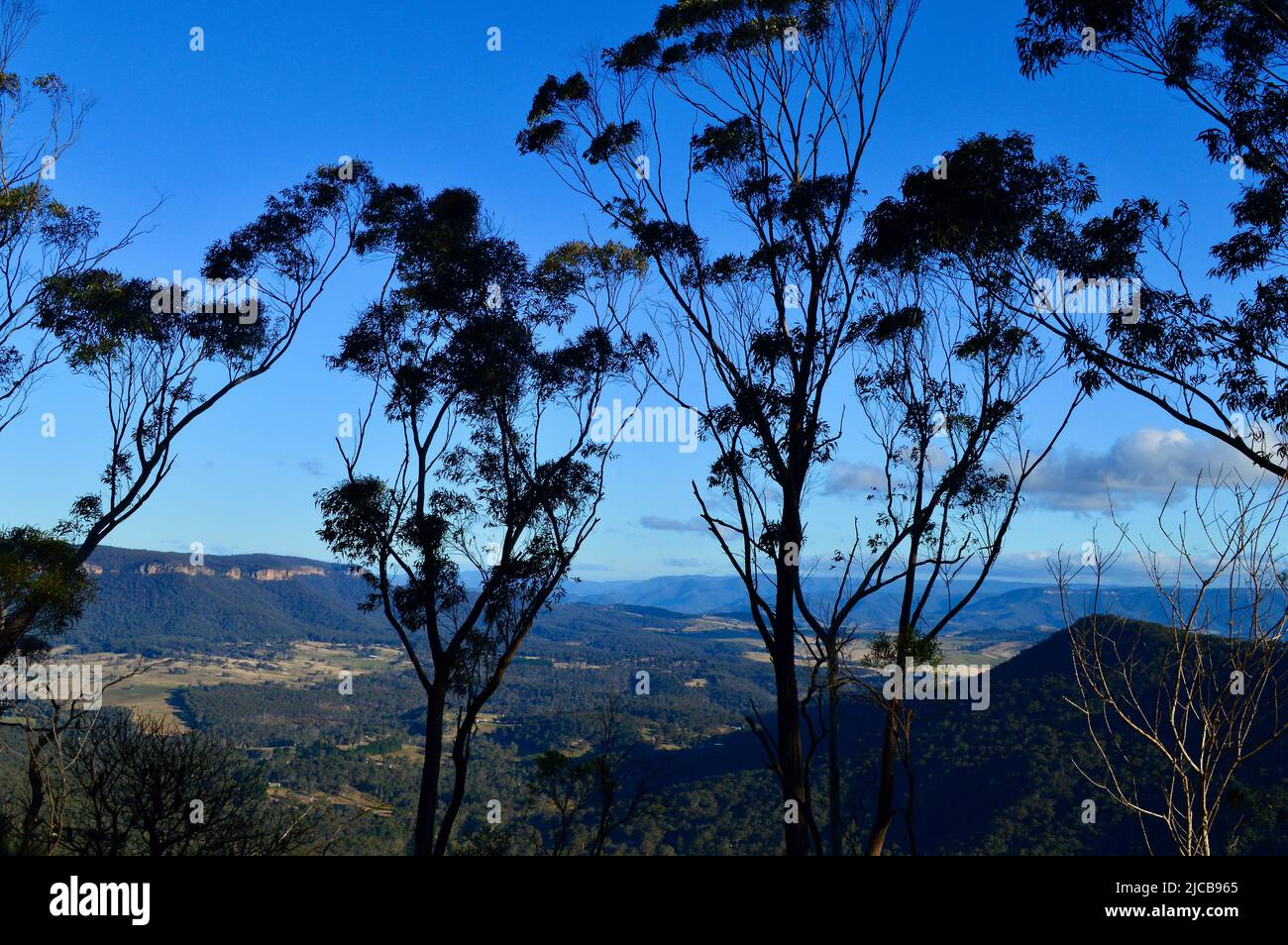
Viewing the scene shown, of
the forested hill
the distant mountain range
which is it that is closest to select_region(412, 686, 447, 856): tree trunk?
the forested hill

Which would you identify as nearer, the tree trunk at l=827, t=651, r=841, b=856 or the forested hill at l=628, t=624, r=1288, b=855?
the tree trunk at l=827, t=651, r=841, b=856

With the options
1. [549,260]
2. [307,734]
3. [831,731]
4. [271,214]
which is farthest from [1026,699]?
[307,734]

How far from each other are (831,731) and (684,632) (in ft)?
561

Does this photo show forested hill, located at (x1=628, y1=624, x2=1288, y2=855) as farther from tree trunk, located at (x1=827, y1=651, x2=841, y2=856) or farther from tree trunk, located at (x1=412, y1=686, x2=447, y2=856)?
tree trunk, located at (x1=412, y1=686, x2=447, y2=856)

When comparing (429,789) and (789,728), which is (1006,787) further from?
(429,789)

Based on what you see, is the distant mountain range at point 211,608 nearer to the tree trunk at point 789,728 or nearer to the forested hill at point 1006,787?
the forested hill at point 1006,787

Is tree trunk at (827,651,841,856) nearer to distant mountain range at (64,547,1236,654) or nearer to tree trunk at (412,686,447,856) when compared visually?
tree trunk at (412,686,447,856)

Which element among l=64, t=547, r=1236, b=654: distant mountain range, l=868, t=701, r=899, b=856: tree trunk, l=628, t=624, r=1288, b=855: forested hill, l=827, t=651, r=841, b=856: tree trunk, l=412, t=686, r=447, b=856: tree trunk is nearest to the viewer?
l=868, t=701, r=899, b=856: tree trunk

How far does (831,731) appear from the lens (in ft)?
49.4

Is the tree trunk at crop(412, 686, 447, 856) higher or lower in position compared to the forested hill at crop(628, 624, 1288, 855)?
higher

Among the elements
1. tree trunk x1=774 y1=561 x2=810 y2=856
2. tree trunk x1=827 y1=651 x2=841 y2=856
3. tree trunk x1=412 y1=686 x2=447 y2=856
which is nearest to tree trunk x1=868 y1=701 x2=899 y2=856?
tree trunk x1=774 y1=561 x2=810 y2=856

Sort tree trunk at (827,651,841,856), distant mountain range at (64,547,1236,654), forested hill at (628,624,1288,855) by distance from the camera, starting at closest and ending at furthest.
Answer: tree trunk at (827,651,841,856) → forested hill at (628,624,1288,855) → distant mountain range at (64,547,1236,654)

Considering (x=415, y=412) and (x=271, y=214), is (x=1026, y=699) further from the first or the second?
(x=271, y=214)

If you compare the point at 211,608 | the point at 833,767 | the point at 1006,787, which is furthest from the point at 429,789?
the point at 211,608
